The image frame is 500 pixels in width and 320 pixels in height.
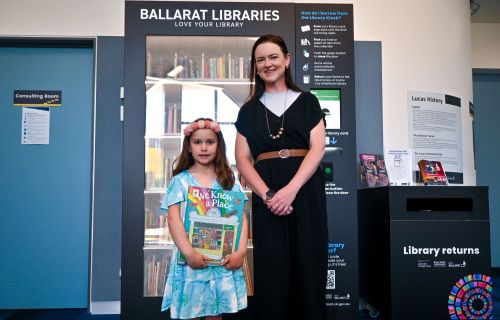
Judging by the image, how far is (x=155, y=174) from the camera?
2830mm

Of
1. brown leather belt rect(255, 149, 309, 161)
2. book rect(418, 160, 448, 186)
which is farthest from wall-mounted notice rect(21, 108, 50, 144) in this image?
book rect(418, 160, 448, 186)

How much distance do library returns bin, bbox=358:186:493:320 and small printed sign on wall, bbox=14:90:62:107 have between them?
276 centimetres

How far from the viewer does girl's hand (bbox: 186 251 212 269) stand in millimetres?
1828

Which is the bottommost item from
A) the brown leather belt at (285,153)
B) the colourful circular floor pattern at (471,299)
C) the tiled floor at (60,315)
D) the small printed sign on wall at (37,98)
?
the tiled floor at (60,315)

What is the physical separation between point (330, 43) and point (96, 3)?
2.01 meters

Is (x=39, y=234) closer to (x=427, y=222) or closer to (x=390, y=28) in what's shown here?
(x=427, y=222)

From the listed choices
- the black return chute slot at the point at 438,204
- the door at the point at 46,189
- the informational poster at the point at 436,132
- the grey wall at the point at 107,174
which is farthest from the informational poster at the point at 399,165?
the door at the point at 46,189

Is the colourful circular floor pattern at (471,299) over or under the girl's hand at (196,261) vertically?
under

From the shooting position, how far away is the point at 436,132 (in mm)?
3469

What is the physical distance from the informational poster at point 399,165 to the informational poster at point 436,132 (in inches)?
3.0

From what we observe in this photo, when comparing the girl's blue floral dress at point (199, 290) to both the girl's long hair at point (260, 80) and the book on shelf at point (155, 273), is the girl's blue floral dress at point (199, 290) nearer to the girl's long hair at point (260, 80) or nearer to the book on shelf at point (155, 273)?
the girl's long hair at point (260, 80)

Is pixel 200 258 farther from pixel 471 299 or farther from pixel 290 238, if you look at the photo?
pixel 471 299

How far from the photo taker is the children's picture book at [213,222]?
1898mm

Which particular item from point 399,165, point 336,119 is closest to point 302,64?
point 336,119
